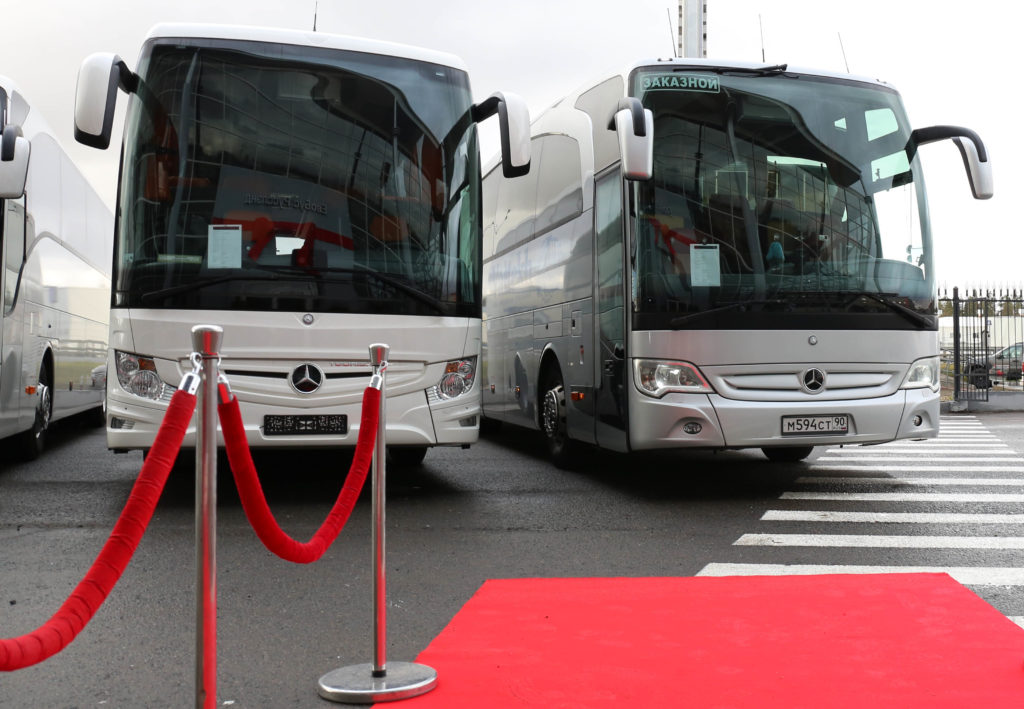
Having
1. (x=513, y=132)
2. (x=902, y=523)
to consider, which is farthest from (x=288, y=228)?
(x=902, y=523)

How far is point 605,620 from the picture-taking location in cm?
497

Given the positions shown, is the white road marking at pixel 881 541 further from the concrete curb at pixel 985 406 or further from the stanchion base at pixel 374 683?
the concrete curb at pixel 985 406

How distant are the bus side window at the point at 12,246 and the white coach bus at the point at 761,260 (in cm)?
498

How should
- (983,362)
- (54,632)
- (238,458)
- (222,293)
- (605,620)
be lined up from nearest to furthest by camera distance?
(54,632)
(238,458)
(605,620)
(222,293)
(983,362)

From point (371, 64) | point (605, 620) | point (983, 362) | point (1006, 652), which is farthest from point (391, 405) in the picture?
point (983, 362)

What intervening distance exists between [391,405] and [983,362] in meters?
18.8

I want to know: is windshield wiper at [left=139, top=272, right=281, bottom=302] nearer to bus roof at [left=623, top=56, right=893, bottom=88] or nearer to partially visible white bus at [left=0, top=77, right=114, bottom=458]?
partially visible white bus at [left=0, top=77, right=114, bottom=458]

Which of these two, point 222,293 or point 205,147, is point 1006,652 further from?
point 205,147

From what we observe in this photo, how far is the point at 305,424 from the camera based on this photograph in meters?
7.87

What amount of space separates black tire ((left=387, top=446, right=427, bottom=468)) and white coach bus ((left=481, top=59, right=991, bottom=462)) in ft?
6.81

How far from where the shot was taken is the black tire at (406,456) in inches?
412

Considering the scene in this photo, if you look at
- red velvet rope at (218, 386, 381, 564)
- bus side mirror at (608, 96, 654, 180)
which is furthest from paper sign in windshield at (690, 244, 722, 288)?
red velvet rope at (218, 386, 381, 564)

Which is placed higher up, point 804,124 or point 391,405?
point 804,124

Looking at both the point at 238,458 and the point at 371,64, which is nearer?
the point at 238,458
